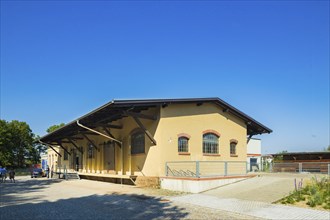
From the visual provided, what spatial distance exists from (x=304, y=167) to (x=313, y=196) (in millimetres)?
9598

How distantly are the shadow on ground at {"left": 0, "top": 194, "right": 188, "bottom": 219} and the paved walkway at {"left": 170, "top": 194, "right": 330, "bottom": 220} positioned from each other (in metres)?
1.37

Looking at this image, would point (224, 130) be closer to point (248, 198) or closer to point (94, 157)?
point (248, 198)

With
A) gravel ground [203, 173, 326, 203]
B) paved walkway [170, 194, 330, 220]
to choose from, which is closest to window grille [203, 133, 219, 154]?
gravel ground [203, 173, 326, 203]

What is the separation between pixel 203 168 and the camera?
70.1 ft

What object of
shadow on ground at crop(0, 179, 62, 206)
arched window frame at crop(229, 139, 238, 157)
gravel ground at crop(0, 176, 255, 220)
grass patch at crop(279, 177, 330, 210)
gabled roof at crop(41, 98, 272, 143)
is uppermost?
gabled roof at crop(41, 98, 272, 143)

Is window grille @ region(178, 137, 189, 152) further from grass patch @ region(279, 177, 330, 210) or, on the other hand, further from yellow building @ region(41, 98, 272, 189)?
grass patch @ region(279, 177, 330, 210)

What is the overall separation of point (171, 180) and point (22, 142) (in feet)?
174

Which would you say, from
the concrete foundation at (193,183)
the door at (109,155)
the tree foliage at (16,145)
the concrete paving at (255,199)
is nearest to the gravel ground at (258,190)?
the concrete paving at (255,199)

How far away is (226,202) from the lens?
14016 mm

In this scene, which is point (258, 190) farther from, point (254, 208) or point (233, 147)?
point (233, 147)

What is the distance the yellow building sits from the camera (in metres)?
19.8

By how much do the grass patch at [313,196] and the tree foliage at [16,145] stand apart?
180 feet

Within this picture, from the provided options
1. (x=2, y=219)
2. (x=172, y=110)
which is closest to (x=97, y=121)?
(x=172, y=110)

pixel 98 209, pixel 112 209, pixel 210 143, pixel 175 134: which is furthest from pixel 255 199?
pixel 210 143
